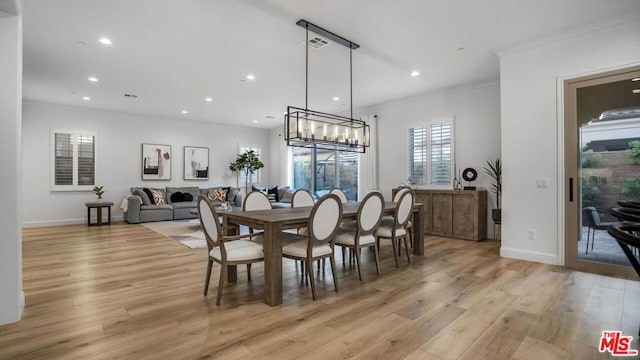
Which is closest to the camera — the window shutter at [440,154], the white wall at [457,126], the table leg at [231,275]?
the table leg at [231,275]

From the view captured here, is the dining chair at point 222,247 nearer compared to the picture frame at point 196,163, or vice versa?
the dining chair at point 222,247

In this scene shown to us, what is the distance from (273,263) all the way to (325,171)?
20.8 feet

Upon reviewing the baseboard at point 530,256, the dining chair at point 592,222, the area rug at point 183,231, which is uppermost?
the dining chair at point 592,222

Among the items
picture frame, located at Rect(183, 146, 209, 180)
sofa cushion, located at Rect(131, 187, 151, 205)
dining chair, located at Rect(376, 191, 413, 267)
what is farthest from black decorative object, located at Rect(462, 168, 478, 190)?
sofa cushion, located at Rect(131, 187, 151, 205)

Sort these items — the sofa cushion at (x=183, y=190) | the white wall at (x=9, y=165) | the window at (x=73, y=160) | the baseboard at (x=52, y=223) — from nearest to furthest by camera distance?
the white wall at (x=9, y=165), the baseboard at (x=52, y=223), the window at (x=73, y=160), the sofa cushion at (x=183, y=190)

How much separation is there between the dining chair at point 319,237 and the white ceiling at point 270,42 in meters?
1.98

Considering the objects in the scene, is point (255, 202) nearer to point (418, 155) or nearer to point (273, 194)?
point (418, 155)

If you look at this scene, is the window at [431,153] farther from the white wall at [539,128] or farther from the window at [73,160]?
the window at [73,160]

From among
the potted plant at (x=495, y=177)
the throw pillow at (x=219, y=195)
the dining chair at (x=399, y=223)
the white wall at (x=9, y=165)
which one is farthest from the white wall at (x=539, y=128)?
the throw pillow at (x=219, y=195)

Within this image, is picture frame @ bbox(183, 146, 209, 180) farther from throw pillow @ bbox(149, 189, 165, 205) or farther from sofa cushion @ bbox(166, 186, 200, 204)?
throw pillow @ bbox(149, 189, 165, 205)

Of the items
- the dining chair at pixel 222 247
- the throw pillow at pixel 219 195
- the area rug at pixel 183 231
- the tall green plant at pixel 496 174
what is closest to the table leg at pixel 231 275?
the dining chair at pixel 222 247

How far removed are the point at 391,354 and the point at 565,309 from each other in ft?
5.60

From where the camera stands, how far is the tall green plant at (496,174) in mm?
5324

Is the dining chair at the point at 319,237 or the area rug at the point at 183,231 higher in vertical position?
the dining chair at the point at 319,237
